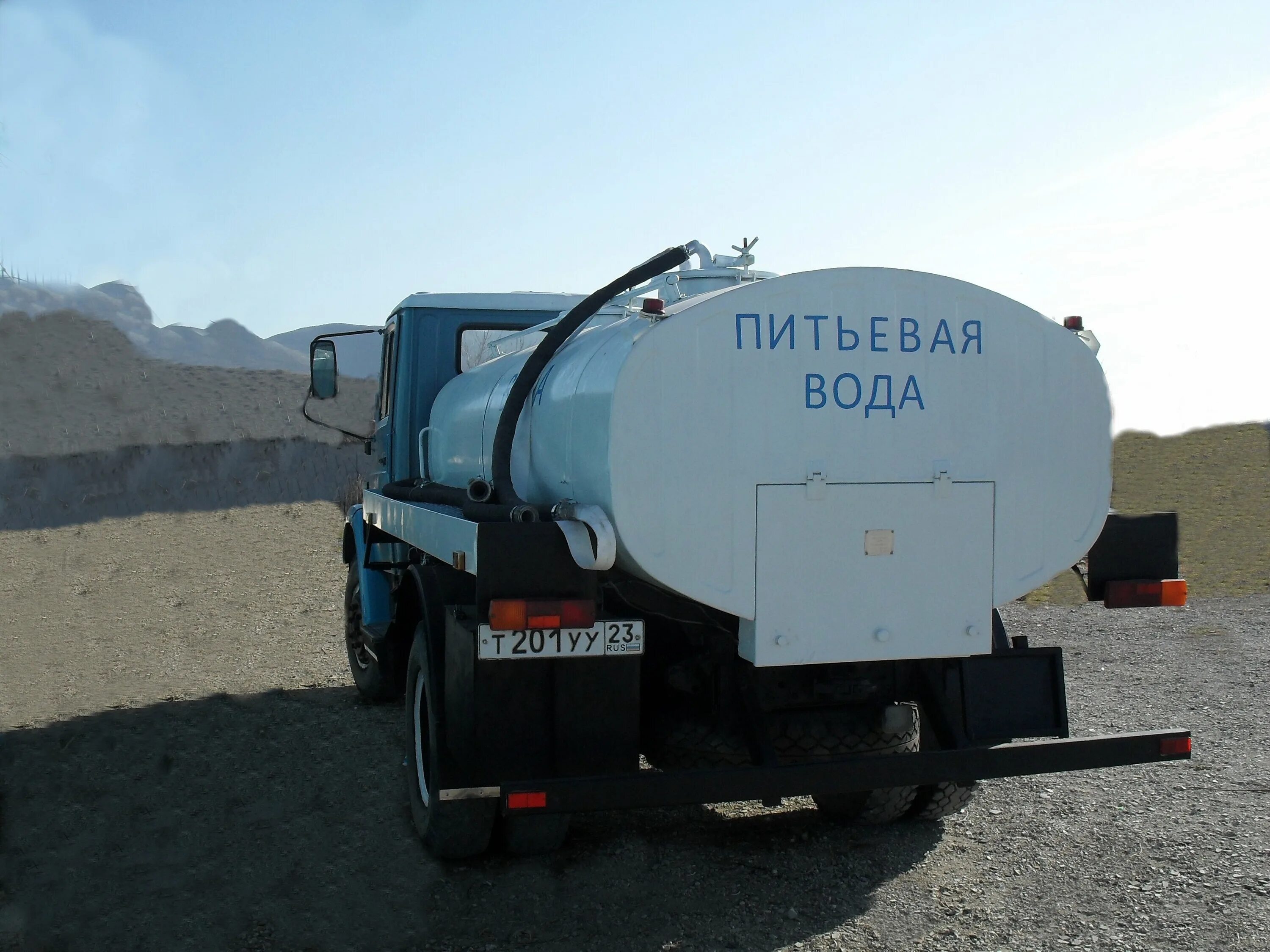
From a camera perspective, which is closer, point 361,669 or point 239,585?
point 361,669

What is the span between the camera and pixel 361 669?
8.07 metres

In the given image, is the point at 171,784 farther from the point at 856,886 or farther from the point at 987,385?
the point at 987,385

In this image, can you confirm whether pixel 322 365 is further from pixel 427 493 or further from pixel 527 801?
pixel 527 801

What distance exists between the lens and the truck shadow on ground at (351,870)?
4043 millimetres

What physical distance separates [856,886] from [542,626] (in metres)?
1.86

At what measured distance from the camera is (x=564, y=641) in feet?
12.8

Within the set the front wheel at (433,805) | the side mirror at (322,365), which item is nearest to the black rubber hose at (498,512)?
the front wheel at (433,805)

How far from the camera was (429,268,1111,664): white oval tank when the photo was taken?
12.5ft

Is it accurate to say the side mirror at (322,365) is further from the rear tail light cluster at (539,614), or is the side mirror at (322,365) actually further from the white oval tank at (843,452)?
the rear tail light cluster at (539,614)

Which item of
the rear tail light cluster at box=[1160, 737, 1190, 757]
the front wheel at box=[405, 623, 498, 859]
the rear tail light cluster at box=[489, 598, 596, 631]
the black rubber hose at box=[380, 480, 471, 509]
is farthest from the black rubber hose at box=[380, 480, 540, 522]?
the rear tail light cluster at box=[1160, 737, 1190, 757]

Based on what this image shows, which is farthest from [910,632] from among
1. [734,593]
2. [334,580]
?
[334,580]

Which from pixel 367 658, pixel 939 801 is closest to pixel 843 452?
pixel 939 801

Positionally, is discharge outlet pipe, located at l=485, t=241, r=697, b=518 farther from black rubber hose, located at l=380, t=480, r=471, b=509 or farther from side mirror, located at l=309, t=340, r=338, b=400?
side mirror, located at l=309, t=340, r=338, b=400

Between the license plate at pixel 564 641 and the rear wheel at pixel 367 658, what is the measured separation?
2568 millimetres
